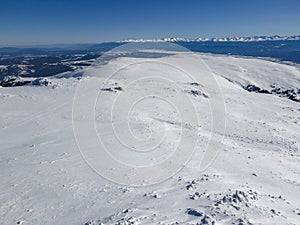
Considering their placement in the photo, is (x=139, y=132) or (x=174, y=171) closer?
(x=174, y=171)

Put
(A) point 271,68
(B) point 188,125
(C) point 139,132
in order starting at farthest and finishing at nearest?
(A) point 271,68 → (B) point 188,125 → (C) point 139,132

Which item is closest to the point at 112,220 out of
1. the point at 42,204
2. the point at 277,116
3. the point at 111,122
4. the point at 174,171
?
the point at 42,204

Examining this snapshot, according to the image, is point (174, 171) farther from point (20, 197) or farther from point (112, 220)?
point (20, 197)

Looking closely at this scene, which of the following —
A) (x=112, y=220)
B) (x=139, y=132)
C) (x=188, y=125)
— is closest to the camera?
(x=112, y=220)

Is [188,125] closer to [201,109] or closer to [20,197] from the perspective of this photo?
[201,109]

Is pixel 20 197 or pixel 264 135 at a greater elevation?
pixel 20 197

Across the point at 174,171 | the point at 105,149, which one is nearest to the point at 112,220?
the point at 174,171
